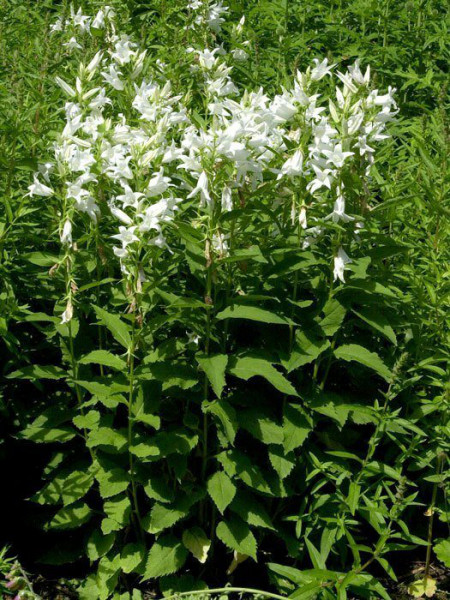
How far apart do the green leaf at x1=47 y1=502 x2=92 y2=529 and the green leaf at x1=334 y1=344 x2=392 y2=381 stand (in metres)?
1.38

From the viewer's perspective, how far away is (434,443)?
378cm

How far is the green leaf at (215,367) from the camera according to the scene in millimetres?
3018

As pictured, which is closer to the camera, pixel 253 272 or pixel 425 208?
pixel 253 272

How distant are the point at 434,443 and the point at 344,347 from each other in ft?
2.48

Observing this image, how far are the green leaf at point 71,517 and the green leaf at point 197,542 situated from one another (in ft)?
1.54

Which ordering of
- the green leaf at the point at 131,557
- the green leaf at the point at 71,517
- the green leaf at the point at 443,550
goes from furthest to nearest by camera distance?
the green leaf at the point at 443,550
the green leaf at the point at 71,517
the green leaf at the point at 131,557

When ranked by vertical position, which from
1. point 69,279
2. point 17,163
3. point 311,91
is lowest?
point 69,279

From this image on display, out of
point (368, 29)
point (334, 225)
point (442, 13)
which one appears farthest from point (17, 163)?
point (442, 13)

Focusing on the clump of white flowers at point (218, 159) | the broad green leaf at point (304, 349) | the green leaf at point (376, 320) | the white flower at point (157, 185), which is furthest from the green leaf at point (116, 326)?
the green leaf at point (376, 320)

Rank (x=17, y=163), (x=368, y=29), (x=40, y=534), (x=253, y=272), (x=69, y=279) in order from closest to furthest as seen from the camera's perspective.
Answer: (x=69, y=279) < (x=17, y=163) < (x=253, y=272) < (x=40, y=534) < (x=368, y=29)

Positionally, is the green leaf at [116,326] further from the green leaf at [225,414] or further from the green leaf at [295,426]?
the green leaf at [295,426]

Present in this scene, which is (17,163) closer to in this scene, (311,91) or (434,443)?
(311,91)

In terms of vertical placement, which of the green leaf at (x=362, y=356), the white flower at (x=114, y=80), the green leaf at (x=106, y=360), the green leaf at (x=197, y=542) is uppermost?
the white flower at (x=114, y=80)

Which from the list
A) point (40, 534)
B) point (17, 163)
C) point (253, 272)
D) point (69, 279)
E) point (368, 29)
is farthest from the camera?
point (368, 29)
